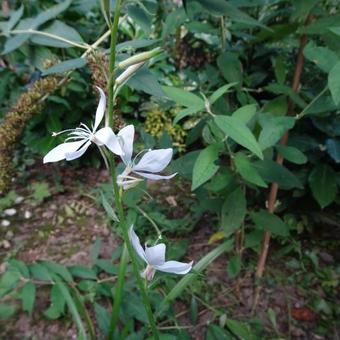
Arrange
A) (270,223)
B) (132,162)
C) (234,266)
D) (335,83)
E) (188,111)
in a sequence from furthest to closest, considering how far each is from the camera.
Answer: (234,266) < (270,223) < (188,111) < (335,83) < (132,162)

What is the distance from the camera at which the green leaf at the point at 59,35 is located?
1.02m

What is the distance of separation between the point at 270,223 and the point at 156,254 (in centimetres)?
59

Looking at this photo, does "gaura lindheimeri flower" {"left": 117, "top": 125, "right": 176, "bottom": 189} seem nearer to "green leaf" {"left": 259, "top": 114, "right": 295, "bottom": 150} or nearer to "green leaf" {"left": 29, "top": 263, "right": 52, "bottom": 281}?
"green leaf" {"left": 259, "top": 114, "right": 295, "bottom": 150}

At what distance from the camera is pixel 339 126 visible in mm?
1187

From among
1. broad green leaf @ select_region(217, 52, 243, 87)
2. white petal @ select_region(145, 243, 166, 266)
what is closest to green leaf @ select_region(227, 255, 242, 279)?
broad green leaf @ select_region(217, 52, 243, 87)

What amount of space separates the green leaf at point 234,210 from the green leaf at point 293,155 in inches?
5.8

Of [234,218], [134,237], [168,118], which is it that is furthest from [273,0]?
[168,118]

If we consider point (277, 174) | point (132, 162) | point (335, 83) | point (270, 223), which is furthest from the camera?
point (270, 223)

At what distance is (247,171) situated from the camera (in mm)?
865

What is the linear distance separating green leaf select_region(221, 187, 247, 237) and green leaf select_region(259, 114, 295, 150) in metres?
0.21

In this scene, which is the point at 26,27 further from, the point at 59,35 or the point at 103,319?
the point at 103,319

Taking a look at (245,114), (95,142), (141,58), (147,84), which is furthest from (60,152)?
(245,114)

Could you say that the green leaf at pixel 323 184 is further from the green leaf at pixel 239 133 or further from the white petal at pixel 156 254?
the white petal at pixel 156 254

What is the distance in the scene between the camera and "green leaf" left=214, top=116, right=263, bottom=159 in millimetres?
703
